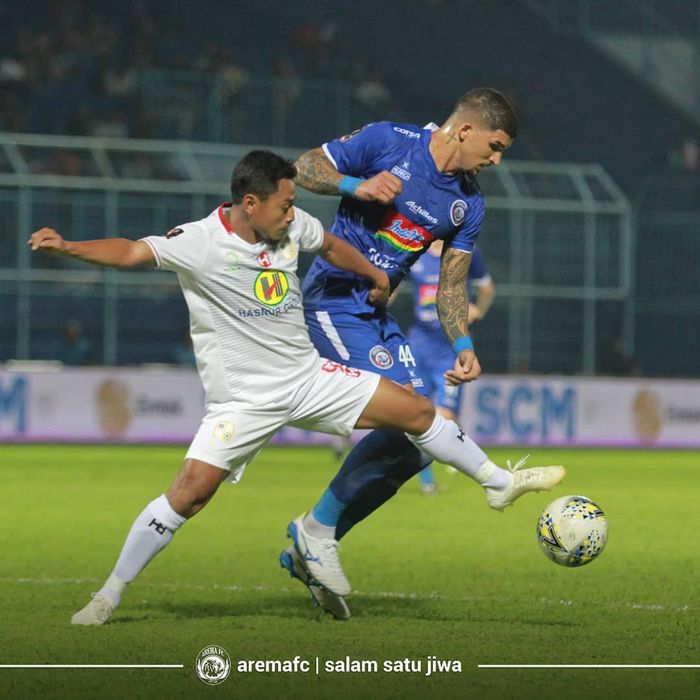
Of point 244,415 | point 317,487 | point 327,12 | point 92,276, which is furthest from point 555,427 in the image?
point 244,415

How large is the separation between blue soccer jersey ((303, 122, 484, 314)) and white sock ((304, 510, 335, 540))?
102cm

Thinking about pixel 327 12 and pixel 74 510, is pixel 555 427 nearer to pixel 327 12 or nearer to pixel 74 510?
pixel 74 510

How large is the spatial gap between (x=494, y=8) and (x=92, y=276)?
54.8 feet

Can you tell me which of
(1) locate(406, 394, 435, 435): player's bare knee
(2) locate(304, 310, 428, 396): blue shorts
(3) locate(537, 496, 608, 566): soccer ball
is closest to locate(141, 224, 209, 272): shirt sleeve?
(2) locate(304, 310, 428, 396): blue shorts

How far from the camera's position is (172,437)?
21.3 m

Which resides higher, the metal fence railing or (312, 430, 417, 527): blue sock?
the metal fence railing

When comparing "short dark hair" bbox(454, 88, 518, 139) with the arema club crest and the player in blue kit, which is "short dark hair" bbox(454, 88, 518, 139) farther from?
the arema club crest

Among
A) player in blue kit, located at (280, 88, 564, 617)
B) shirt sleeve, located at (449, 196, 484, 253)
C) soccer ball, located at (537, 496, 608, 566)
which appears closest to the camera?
soccer ball, located at (537, 496, 608, 566)

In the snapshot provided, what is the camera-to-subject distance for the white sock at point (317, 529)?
7.17 metres

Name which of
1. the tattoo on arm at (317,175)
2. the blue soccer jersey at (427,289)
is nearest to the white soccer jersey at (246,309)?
the tattoo on arm at (317,175)

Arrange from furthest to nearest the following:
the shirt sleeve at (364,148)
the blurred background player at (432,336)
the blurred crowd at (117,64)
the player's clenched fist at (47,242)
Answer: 1. the blurred crowd at (117,64)
2. the blurred background player at (432,336)
3. the shirt sleeve at (364,148)
4. the player's clenched fist at (47,242)

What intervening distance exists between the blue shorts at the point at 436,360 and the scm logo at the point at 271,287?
7555 millimetres

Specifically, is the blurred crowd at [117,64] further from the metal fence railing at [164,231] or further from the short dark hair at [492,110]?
the short dark hair at [492,110]

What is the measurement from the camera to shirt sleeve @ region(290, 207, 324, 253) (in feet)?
21.7
